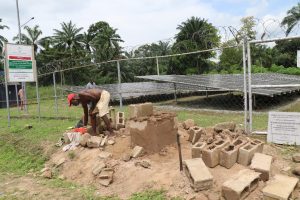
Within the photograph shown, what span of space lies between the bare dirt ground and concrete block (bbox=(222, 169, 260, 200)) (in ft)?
0.29

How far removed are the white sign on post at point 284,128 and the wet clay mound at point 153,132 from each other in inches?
70.8

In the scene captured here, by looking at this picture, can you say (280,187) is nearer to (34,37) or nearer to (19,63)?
(19,63)

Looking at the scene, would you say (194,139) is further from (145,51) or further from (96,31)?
(96,31)

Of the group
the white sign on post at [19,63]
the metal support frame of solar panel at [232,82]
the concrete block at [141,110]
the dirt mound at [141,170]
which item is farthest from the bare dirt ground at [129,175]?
the metal support frame of solar panel at [232,82]

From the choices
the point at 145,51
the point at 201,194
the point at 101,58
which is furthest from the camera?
the point at 145,51

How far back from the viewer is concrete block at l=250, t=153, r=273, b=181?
15.0 feet

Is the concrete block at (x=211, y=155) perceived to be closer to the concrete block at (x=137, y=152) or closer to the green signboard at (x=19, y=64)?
the concrete block at (x=137, y=152)

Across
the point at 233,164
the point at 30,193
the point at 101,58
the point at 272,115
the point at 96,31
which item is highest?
the point at 96,31

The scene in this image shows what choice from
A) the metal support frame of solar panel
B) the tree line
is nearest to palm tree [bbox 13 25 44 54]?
the tree line

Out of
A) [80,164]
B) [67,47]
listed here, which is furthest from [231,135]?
[67,47]

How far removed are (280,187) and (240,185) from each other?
1.67ft

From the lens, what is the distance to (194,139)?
6.11 meters

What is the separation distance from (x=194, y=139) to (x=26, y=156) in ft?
12.7

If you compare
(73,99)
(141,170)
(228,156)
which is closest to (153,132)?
(141,170)
